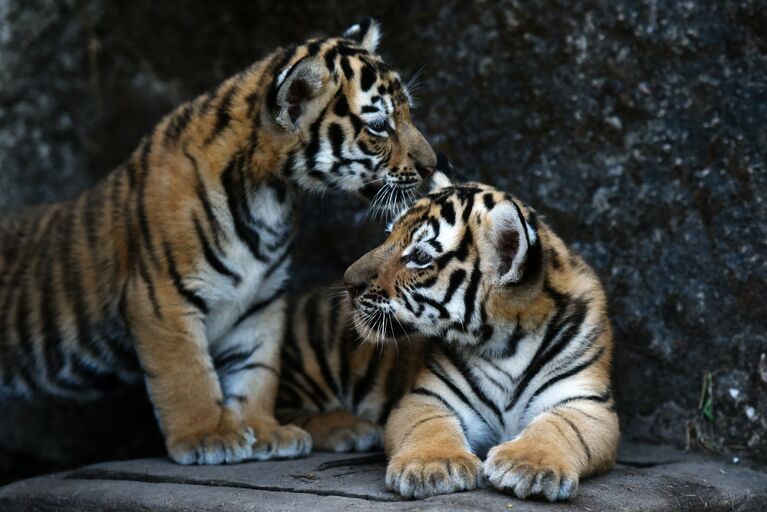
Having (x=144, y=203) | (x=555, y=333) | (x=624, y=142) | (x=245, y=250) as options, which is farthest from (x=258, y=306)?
(x=624, y=142)

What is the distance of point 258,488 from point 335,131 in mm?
1398

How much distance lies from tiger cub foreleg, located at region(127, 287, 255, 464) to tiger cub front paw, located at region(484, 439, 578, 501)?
1.25 meters

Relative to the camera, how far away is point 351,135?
4105 millimetres

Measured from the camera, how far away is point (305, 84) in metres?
3.99

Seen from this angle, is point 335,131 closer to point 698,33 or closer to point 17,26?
point 698,33

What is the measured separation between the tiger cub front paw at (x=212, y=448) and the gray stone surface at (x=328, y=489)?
6cm

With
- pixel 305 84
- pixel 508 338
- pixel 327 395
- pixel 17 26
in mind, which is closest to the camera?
pixel 508 338

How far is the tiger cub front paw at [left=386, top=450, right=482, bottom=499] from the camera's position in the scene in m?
3.12

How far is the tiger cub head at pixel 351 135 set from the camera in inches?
160

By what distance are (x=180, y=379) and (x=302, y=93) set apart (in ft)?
3.89

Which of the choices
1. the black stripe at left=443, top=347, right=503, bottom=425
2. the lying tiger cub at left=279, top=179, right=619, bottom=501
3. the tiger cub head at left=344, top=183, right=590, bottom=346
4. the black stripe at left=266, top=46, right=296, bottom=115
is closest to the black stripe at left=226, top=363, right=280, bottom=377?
the lying tiger cub at left=279, top=179, right=619, bottom=501

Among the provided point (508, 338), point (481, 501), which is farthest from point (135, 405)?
point (481, 501)

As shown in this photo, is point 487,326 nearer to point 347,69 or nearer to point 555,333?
point 555,333

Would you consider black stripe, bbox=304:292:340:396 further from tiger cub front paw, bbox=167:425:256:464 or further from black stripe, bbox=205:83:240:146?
black stripe, bbox=205:83:240:146
